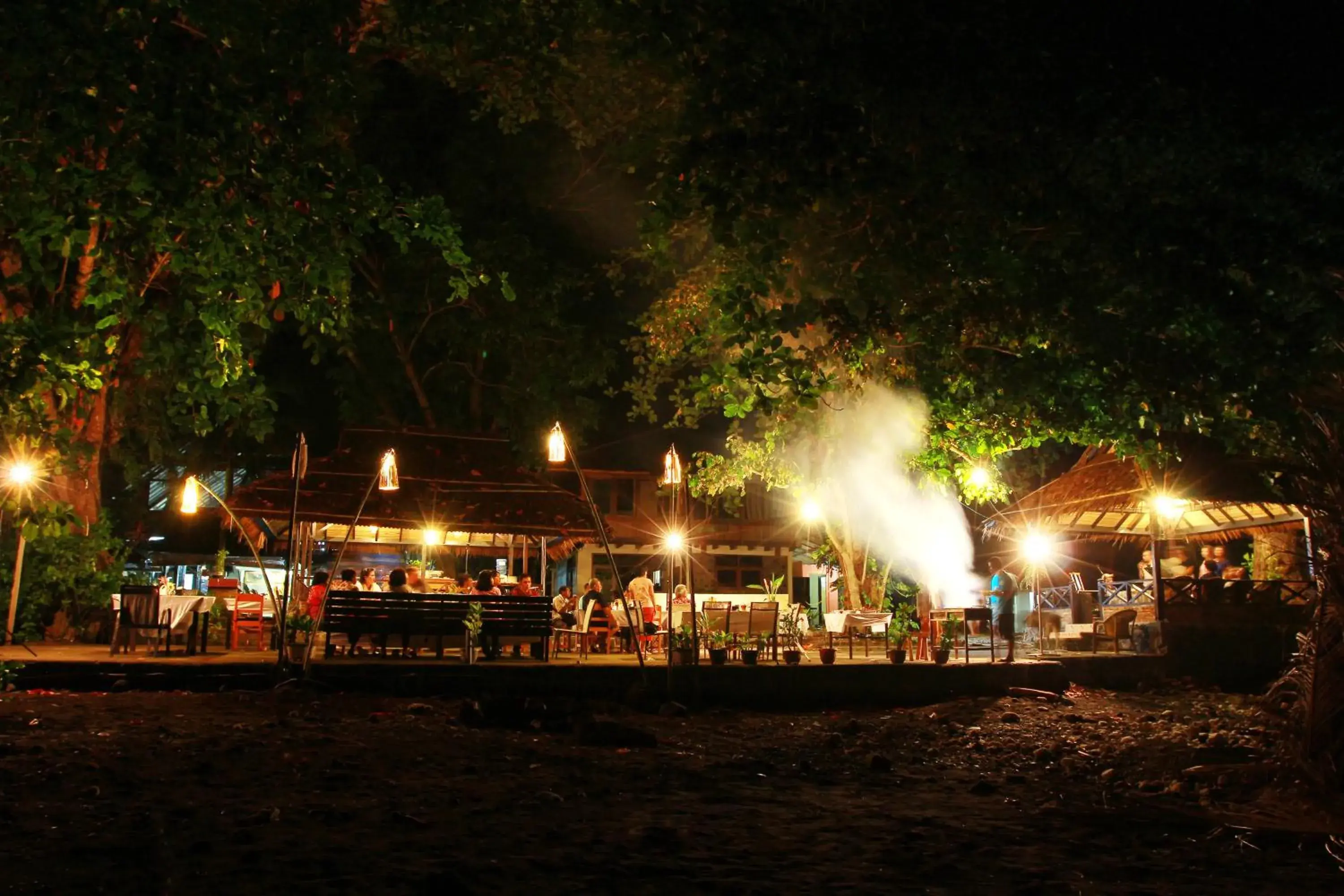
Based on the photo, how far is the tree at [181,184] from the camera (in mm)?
6211

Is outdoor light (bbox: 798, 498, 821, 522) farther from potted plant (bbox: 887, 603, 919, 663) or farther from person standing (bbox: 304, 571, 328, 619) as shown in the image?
person standing (bbox: 304, 571, 328, 619)

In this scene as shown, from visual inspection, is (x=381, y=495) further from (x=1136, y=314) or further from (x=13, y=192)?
(x=1136, y=314)

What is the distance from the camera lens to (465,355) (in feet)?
83.4

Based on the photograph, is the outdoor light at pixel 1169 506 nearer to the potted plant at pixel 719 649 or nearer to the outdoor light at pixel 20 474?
the potted plant at pixel 719 649

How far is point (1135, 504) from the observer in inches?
669

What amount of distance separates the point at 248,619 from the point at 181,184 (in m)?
11.6

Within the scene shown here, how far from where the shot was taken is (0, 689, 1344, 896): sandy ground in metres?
4.33

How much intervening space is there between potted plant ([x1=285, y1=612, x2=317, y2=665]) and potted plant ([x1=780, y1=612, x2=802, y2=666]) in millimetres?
5940

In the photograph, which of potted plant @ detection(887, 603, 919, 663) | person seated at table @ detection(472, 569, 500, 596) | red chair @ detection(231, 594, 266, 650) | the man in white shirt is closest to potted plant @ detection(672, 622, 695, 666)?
person seated at table @ detection(472, 569, 500, 596)

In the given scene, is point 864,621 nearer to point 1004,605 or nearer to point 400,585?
point 1004,605

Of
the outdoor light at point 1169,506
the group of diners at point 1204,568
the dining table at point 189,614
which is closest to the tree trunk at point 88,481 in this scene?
the dining table at point 189,614

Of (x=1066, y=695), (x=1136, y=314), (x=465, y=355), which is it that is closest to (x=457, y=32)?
(x=1136, y=314)

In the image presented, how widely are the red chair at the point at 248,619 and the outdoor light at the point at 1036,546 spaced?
44.5ft

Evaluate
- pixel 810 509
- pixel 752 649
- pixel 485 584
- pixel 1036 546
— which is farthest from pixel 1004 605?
pixel 485 584
